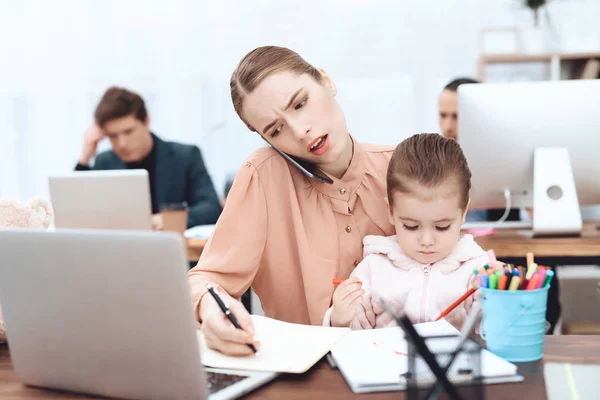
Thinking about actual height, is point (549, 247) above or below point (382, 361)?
below

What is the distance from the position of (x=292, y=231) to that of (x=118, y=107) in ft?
6.49

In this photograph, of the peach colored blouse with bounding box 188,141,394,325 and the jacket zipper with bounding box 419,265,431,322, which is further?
the peach colored blouse with bounding box 188,141,394,325

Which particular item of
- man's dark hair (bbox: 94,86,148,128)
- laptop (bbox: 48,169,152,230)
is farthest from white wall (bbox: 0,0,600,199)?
laptop (bbox: 48,169,152,230)

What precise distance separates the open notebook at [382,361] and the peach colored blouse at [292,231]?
1.07 ft

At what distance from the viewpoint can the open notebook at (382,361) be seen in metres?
0.92

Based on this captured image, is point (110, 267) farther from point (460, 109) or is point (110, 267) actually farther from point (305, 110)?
point (460, 109)

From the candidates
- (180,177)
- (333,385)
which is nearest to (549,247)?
(333,385)

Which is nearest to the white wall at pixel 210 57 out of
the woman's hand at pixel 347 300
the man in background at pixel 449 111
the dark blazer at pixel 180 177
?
the man in background at pixel 449 111

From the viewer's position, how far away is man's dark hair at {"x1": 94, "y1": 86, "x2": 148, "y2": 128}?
319 centimetres

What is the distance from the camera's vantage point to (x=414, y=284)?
1.31 metres

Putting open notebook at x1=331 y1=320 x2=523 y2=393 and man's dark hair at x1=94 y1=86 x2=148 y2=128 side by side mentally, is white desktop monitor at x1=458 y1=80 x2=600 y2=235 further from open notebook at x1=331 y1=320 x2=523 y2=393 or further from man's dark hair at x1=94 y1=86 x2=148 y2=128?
man's dark hair at x1=94 y1=86 x2=148 y2=128

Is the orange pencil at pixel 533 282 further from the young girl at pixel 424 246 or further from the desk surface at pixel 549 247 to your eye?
the desk surface at pixel 549 247

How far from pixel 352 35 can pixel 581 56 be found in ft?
4.40

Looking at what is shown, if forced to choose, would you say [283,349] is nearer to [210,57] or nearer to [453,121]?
[453,121]
